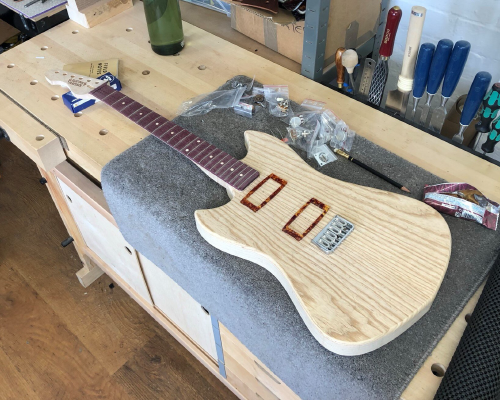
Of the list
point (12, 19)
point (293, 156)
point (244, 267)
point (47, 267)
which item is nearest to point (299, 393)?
point (244, 267)

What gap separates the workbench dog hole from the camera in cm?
52

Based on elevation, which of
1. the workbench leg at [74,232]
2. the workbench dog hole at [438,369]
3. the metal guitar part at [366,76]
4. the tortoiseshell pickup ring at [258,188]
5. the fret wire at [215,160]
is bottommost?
the workbench leg at [74,232]

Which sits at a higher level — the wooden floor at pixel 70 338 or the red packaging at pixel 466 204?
the red packaging at pixel 466 204

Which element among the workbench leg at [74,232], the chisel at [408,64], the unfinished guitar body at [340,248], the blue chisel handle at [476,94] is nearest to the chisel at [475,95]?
the blue chisel handle at [476,94]

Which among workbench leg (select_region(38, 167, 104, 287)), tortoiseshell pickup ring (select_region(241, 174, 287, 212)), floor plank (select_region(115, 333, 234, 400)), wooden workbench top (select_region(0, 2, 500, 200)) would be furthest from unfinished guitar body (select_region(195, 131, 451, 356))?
floor plank (select_region(115, 333, 234, 400))

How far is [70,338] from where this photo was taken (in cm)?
118

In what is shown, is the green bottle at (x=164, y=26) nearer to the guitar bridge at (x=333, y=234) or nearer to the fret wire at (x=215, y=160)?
the fret wire at (x=215, y=160)

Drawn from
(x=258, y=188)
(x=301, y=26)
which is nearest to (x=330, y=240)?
(x=258, y=188)

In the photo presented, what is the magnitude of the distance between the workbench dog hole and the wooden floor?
69 centimetres

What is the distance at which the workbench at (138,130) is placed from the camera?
2.51 ft

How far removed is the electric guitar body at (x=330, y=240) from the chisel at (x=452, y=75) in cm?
24

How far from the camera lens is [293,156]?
0.69 m

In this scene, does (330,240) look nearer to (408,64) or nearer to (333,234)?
(333,234)

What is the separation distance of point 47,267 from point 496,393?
121cm
